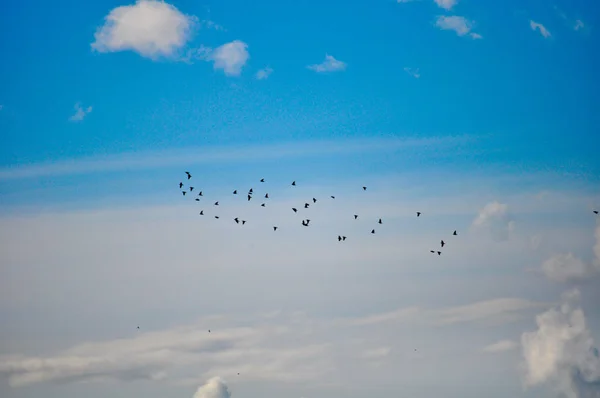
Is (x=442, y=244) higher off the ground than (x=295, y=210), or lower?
lower

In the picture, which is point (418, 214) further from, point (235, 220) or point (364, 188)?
point (235, 220)

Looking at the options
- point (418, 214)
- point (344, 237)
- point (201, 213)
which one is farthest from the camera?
point (344, 237)

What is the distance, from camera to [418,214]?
148125 mm

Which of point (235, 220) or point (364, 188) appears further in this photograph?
point (235, 220)

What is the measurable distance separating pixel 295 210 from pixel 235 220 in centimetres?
1525

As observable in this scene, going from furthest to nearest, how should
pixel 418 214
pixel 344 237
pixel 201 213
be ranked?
pixel 344 237 < pixel 418 214 < pixel 201 213

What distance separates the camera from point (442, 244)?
150 meters

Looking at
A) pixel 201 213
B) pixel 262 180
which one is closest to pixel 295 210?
pixel 262 180

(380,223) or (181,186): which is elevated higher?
(181,186)

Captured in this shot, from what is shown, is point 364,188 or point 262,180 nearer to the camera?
point 364,188

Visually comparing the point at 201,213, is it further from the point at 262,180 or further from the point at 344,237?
the point at 344,237

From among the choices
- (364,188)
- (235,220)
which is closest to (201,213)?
(235,220)

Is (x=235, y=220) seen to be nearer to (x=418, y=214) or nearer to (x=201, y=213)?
(x=201, y=213)

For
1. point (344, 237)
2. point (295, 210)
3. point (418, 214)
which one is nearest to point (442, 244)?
point (418, 214)
